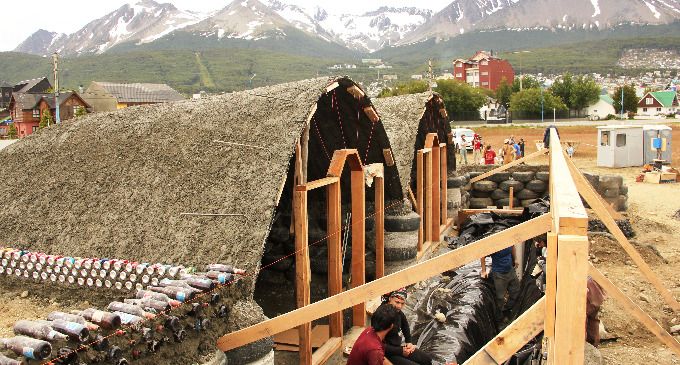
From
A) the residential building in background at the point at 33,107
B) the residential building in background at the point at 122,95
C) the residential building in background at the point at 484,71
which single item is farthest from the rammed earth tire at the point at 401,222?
the residential building in background at the point at 484,71

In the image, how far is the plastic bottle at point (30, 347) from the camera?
363 cm

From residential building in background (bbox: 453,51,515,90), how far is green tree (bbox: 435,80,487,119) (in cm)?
4145

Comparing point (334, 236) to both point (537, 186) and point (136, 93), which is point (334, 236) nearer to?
point (537, 186)

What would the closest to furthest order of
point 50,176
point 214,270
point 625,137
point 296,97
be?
point 214,270 < point 296,97 < point 50,176 < point 625,137

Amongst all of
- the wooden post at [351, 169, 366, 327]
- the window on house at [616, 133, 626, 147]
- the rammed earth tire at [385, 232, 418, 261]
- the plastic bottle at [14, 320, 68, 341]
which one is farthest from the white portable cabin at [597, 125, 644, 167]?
the plastic bottle at [14, 320, 68, 341]

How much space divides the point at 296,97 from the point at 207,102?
2054 millimetres

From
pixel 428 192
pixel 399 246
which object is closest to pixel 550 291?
pixel 399 246

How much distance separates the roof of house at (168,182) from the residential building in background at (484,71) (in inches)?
4194

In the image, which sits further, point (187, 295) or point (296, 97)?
point (296, 97)

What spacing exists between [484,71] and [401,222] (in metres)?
108

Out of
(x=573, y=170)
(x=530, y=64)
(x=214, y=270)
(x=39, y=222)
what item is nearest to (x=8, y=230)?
(x=39, y=222)

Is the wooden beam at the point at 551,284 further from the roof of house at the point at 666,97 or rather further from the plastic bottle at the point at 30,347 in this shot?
the roof of house at the point at 666,97

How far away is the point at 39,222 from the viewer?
7.48 meters

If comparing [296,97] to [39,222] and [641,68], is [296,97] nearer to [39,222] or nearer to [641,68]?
[39,222]
